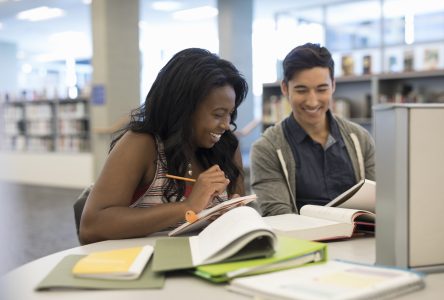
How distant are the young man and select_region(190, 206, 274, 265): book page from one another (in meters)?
0.75

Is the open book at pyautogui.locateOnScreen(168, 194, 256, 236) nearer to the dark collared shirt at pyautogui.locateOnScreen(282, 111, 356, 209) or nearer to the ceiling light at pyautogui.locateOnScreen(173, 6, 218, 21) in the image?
the dark collared shirt at pyautogui.locateOnScreen(282, 111, 356, 209)

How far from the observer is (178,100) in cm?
145

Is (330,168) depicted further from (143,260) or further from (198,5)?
(198,5)

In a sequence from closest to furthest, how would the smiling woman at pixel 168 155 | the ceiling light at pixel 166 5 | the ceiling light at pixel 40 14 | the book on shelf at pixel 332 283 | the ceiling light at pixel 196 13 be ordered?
1. the book on shelf at pixel 332 283
2. the smiling woman at pixel 168 155
3. the ceiling light at pixel 166 5
4. the ceiling light at pixel 40 14
5. the ceiling light at pixel 196 13

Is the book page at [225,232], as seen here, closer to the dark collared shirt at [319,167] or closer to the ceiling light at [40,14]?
the dark collared shirt at [319,167]

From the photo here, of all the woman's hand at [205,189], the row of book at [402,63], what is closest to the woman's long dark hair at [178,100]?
the woman's hand at [205,189]

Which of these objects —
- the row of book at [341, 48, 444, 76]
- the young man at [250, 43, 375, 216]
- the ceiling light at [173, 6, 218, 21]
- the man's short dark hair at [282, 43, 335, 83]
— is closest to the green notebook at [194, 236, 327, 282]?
the young man at [250, 43, 375, 216]

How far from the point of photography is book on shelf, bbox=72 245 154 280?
853 millimetres

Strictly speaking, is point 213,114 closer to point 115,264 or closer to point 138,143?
point 138,143

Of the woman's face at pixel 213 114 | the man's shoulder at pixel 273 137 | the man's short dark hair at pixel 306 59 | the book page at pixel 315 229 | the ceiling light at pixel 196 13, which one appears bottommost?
the book page at pixel 315 229

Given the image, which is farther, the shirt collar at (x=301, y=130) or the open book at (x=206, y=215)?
the shirt collar at (x=301, y=130)

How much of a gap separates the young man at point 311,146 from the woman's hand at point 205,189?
473 millimetres

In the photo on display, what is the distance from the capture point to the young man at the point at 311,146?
1.87 m

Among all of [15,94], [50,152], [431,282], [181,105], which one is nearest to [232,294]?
[431,282]
